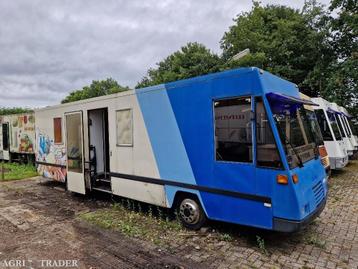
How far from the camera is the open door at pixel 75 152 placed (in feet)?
24.3

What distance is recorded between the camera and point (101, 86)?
1559 inches

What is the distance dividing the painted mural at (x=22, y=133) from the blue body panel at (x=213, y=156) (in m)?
10.5

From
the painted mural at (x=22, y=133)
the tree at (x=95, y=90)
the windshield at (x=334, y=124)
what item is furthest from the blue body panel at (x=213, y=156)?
the tree at (x=95, y=90)

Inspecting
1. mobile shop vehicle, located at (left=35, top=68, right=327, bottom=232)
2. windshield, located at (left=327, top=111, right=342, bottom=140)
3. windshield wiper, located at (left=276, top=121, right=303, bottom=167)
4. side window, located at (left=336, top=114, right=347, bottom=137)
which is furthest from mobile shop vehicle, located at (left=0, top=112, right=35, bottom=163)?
side window, located at (left=336, top=114, right=347, bottom=137)

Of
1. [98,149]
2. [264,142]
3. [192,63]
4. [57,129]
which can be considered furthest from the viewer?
[192,63]

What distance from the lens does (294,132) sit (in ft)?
15.3

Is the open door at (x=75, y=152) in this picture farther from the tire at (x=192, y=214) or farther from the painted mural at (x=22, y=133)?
the painted mural at (x=22, y=133)

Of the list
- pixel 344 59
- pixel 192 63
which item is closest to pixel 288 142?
pixel 344 59

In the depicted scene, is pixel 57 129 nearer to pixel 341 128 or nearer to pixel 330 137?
pixel 330 137

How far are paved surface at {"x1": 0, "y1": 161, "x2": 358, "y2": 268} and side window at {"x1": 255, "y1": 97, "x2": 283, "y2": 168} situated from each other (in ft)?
4.24

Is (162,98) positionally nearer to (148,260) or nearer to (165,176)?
(165,176)

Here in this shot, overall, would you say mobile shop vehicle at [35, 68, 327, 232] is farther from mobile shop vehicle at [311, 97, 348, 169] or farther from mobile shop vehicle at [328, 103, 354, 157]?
mobile shop vehicle at [328, 103, 354, 157]

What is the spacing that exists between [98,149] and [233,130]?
472 cm

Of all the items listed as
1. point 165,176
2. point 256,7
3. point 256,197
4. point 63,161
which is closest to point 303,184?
point 256,197
